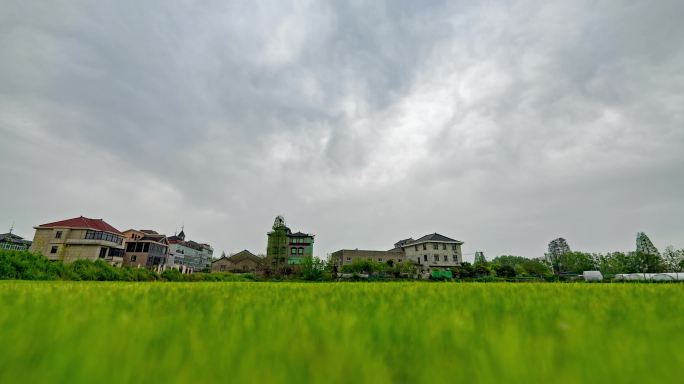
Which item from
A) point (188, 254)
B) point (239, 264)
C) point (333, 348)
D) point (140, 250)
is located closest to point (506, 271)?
point (239, 264)

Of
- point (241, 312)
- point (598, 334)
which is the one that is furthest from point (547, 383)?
point (241, 312)

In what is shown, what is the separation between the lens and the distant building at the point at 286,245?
67.2 m

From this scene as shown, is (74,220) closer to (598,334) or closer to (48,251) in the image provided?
(48,251)

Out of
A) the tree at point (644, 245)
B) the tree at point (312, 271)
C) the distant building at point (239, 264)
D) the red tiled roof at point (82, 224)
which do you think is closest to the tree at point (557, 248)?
the tree at point (644, 245)

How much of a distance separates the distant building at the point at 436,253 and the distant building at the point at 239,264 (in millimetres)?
39625

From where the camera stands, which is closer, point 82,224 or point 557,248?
point 82,224

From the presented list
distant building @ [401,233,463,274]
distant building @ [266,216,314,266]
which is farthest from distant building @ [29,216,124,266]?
distant building @ [401,233,463,274]

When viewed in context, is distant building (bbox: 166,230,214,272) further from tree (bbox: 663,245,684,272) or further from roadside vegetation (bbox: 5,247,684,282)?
tree (bbox: 663,245,684,272)

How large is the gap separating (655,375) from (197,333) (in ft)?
5.50

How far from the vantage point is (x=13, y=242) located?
262ft

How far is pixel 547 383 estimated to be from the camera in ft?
2.59

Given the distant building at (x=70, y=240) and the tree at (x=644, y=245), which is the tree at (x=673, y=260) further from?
the distant building at (x=70, y=240)

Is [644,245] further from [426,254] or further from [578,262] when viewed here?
[426,254]

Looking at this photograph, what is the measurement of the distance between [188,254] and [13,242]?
44.6 meters
